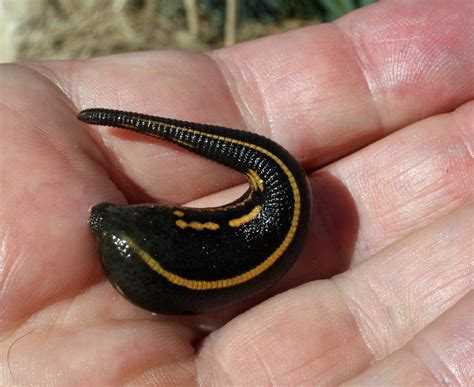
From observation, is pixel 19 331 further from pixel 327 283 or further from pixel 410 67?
pixel 410 67

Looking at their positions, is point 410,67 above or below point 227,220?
above

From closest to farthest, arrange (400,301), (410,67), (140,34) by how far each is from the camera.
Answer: (400,301)
(410,67)
(140,34)

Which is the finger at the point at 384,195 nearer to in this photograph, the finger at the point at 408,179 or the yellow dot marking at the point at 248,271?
the finger at the point at 408,179

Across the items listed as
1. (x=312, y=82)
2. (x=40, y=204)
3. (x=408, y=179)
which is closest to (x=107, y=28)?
(x=312, y=82)

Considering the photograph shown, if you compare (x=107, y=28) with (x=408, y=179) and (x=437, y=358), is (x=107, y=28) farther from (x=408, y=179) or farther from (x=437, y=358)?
(x=437, y=358)

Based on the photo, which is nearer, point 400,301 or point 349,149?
point 400,301

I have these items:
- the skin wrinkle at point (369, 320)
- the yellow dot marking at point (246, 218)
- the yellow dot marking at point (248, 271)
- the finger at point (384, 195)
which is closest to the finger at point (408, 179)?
the finger at point (384, 195)

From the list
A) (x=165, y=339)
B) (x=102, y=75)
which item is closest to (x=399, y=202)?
(x=165, y=339)
